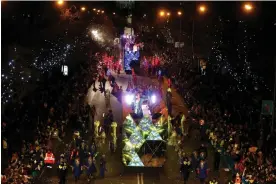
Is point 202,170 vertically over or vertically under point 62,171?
under

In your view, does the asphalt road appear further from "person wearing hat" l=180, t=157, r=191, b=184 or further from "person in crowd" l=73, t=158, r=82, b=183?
"person wearing hat" l=180, t=157, r=191, b=184

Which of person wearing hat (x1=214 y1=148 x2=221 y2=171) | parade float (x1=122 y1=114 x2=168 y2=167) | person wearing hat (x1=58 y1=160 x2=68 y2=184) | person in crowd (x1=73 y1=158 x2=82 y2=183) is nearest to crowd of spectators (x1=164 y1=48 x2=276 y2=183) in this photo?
person wearing hat (x1=214 y1=148 x2=221 y2=171)

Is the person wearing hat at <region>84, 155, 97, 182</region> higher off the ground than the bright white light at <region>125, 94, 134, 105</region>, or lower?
lower

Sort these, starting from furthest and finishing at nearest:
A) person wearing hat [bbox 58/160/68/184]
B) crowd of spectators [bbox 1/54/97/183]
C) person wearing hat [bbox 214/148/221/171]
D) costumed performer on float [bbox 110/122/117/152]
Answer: costumed performer on float [bbox 110/122/117/152], person wearing hat [bbox 214/148/221/171], person wearing hat [bbox 58/160/68/184], crowd of spectators [bbox 1/54/97/183]

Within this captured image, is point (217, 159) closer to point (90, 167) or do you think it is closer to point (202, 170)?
point (202, 170)

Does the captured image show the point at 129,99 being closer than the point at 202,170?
No

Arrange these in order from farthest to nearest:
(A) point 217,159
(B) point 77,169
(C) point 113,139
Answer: (C) point 113,139, (A) point 217,159, (B) point 77,169

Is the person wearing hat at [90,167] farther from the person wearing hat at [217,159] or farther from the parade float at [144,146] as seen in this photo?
the person wearing hat at [217,159]

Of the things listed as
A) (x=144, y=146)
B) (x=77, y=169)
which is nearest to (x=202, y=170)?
(x=144, y=146)

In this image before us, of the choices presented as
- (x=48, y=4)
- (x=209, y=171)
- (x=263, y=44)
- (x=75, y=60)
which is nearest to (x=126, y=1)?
(x=75, y=60)

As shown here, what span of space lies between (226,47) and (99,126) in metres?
13.4

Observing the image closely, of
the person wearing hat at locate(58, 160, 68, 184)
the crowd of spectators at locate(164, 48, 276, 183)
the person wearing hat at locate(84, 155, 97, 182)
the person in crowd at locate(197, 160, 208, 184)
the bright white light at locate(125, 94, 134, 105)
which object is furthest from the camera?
the bright white light at locate(125, 94, 134, 105)

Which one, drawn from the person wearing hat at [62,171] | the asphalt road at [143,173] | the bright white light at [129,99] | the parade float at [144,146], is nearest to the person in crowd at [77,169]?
the asphalt road at [143,173]

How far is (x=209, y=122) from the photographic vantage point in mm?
23406
